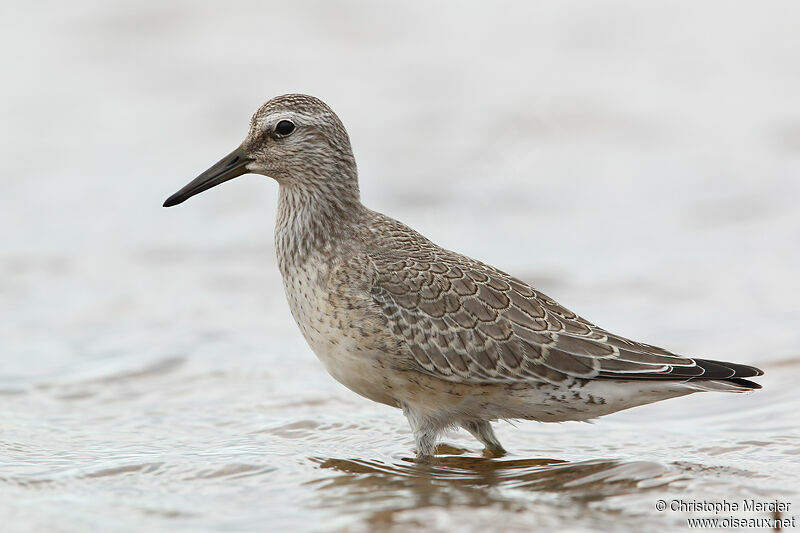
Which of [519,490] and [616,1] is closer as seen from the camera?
[519,490]

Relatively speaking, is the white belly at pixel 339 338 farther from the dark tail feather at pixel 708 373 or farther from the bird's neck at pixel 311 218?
the dark tail feather at pixel 708 373

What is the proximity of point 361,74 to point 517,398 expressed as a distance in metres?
11.7

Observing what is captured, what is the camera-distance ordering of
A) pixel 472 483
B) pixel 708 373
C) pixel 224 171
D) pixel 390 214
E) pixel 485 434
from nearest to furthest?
pixel 472 483 < pixel 708 373 < pixel 485 434 < pixel 224 171 < pixel 390 214

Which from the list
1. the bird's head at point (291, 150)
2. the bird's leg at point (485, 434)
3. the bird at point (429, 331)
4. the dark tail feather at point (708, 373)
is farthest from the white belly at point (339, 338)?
the dark tail feather at point (708, 373)

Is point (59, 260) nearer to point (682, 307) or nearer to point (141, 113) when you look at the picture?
point (141, 113)

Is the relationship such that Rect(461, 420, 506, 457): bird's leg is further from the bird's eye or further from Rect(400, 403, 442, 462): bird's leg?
the bird's eye

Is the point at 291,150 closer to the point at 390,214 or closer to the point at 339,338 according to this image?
the point at 339,338

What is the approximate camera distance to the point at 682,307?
11.9 m

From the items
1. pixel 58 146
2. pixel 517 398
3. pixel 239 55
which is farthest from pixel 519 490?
pixel 239 55

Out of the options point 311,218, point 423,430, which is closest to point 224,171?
point 311,218

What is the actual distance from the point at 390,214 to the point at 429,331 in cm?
721

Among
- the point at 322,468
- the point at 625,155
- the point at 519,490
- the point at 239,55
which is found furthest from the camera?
the point at 239,55

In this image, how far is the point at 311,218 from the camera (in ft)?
26.8

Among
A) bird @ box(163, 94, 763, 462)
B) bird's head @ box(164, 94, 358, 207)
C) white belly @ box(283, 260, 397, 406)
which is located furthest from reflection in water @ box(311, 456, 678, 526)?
bird's head @ box(164, 94, 358, 207)
